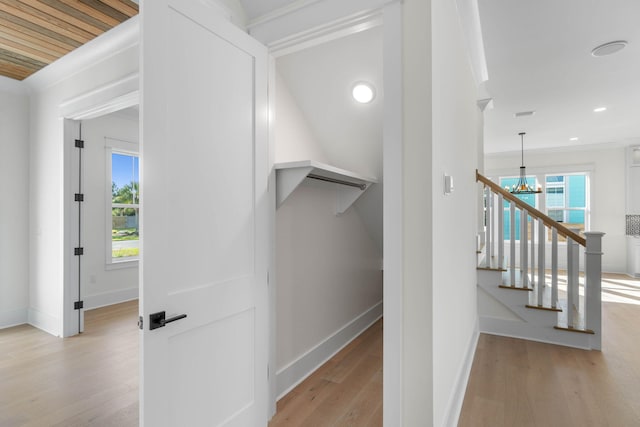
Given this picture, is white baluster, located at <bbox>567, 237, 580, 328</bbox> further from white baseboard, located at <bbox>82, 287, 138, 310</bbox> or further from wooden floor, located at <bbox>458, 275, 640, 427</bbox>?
white baseboard, located at <bbox>82, 287, 138, 310</bbox>

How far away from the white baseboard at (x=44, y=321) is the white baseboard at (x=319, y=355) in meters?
2.69

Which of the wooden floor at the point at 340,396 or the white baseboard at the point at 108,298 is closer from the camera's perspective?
the wooden floor at the point at 340,396

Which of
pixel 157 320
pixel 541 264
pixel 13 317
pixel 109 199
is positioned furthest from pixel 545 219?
pixel 13 317

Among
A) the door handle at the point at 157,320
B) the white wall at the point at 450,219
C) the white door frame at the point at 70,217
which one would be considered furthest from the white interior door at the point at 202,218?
the white door frame at the point at 70,217

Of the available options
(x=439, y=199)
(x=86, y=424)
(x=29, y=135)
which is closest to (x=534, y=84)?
(x=439, y=199)

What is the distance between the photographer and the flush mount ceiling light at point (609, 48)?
8.95 feet

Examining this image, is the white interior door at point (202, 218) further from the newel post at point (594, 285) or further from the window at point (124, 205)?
the window at point (124, 205)

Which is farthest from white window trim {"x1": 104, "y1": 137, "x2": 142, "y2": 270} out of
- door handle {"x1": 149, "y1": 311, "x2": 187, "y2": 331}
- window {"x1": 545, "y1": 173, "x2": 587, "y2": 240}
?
window {"x1": 545, "y1": 173, "x2": 587, "y2": 240}

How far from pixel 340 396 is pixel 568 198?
7.34 m

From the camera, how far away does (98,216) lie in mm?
4504

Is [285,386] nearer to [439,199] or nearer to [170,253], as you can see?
[170,253]

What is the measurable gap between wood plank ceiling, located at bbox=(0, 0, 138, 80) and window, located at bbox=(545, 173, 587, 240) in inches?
322

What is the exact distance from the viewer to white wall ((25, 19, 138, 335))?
10.1 ft

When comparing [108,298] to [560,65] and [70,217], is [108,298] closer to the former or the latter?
[70,217]
